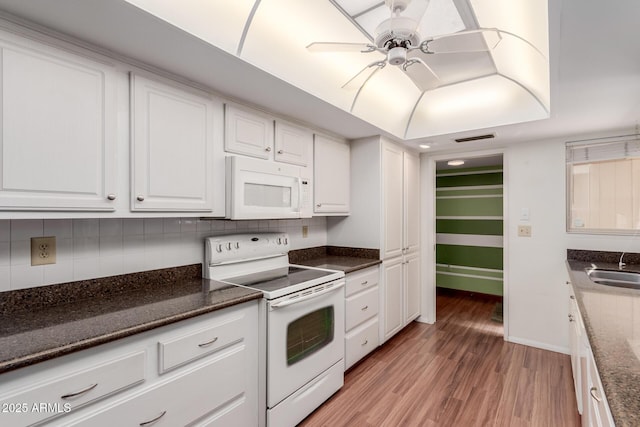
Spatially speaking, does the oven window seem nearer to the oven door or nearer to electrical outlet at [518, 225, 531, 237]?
the oven door

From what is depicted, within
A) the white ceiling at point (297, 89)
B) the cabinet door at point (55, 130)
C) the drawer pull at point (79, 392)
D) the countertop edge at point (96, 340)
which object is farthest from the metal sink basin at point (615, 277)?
the cabinet door at point (55, 130)

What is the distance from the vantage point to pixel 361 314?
271 centimetres

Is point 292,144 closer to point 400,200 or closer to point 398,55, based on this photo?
point 398,55

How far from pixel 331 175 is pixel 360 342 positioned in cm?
153

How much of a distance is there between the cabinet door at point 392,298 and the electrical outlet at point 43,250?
2.48 meters

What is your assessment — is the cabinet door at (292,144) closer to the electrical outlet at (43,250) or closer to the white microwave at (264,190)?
the white microwave at (264,190)

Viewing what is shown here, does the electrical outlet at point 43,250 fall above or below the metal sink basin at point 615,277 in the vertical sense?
above

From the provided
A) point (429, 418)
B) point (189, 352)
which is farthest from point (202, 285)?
point (429, 418)

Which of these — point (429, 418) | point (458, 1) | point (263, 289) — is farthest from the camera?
point (429, 418)

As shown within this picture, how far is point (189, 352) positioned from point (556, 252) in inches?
129

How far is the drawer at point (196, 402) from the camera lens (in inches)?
47.9

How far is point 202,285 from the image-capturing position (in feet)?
6.23

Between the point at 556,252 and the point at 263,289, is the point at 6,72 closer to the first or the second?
the point at 263,289

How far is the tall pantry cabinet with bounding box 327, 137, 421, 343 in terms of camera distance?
9.94 ft
